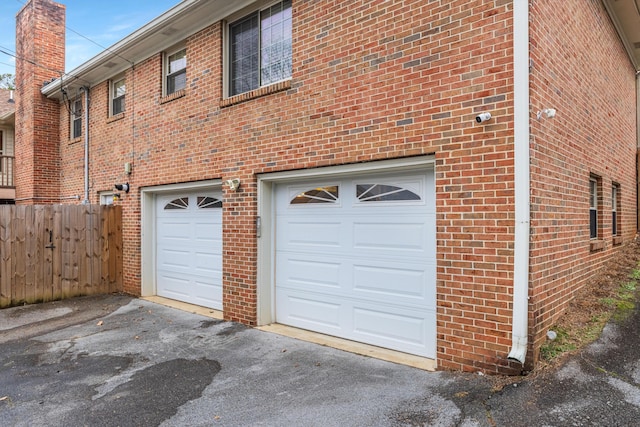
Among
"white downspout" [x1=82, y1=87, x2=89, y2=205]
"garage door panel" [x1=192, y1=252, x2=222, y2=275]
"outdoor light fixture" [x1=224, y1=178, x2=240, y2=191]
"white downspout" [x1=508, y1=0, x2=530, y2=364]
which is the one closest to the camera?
"white downspout" [x1=508, y1=0, x2=530, y2=364]

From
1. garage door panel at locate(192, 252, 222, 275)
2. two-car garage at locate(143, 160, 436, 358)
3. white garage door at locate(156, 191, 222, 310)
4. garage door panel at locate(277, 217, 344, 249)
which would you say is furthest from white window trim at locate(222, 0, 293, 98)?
garage door panel at locate(192, 252, 222, 275)

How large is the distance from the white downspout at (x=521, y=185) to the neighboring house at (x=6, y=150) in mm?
14585

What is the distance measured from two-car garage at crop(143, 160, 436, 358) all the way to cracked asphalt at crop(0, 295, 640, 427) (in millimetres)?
574

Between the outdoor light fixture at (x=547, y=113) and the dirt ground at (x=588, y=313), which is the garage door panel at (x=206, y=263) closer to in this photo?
the dirt ground at (x=588, y=313)

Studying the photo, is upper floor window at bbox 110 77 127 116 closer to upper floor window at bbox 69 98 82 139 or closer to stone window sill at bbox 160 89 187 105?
upper floor window at bbox 69 98 82 139

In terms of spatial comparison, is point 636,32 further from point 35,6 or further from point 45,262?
point 35,6

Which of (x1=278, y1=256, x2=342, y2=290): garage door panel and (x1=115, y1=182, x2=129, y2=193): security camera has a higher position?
(x1=115, y1=182, x2=129, y2=193): security camera

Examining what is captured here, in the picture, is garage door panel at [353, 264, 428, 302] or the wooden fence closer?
garage door panel at [353, 264, 428, 302]

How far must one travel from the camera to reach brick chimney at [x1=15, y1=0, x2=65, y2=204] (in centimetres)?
1137

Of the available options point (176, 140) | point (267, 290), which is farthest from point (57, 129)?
point (267, 290)

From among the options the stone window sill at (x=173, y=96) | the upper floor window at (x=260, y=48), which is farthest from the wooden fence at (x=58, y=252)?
the upper floor window at (x=260, y=48)

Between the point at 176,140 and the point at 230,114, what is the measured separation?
1606 millimetres

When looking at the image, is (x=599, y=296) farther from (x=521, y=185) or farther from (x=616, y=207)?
(x=616, y=207)

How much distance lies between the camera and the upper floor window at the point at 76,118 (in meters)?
11.1
